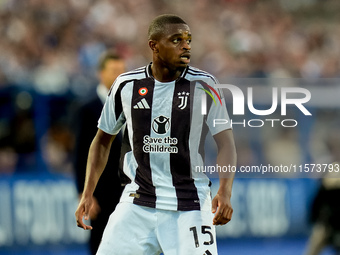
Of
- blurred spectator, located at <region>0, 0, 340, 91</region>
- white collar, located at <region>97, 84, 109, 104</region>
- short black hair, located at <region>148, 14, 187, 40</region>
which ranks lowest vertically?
white collar, located at <region>97, 84, 109, 104</region>

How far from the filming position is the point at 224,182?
444cm

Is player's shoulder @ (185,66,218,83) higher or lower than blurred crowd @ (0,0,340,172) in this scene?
lower

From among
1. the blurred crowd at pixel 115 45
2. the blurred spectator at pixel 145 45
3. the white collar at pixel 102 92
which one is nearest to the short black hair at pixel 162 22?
the white collar at pixel 102 92

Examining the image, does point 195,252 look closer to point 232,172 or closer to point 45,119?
point 232,172

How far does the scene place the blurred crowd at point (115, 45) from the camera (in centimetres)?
1024

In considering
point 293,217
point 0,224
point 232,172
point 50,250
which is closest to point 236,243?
point 293,217

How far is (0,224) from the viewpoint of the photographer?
9859 millimetres

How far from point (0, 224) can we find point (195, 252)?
237 inches

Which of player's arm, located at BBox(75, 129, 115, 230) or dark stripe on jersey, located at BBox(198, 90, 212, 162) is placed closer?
→ dark stripe on jersey, located at BBox(198, 90, 212, 162)

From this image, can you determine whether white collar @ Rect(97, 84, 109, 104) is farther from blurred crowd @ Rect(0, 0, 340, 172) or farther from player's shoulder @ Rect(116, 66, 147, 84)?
blurred crowd @ Rect(0, 0, 340, 172)

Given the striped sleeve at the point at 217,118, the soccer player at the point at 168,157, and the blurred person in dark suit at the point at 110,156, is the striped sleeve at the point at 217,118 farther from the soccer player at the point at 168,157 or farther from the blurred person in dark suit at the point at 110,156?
the blurred person in dark suit at the point at 110,156

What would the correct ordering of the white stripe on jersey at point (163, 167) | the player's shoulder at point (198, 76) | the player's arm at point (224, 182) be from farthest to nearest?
the player's shoulder at point (198, 76) < the white stripe on jersey at point (163, 167) < the player's arm at point (224, 182)

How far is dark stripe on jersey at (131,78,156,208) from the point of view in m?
4.61

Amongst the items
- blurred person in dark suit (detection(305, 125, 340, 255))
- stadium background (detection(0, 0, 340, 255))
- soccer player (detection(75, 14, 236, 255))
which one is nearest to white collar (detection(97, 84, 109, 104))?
soccer player (detection(75, 14, 236, 255))
